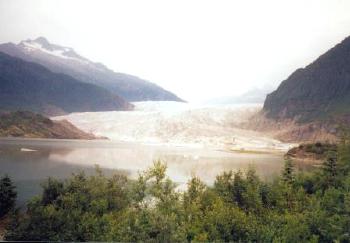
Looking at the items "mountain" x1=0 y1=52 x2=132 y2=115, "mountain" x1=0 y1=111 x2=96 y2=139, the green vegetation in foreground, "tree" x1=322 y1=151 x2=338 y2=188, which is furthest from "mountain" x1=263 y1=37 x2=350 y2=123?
the green vegetation in foreground


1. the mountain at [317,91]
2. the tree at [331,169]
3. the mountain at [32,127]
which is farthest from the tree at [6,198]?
the mountain at [317,91]

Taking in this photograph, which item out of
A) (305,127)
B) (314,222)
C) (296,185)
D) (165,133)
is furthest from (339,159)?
(305,127)

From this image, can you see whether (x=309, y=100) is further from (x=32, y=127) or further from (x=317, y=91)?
(x=32, y=127)

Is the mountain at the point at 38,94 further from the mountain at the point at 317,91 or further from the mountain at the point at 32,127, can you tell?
the mountain at the point at 317,91

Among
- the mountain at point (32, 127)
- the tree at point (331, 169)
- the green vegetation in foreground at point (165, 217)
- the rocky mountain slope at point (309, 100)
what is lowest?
the green vegetation in foreground at point (165, 217)

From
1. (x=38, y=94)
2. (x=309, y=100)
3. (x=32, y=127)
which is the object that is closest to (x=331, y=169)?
(x=32, y=127)

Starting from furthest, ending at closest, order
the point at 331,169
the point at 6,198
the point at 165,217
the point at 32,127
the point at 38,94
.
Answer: the point at 38,94
the point at 32,127
the point at 331,169
the point at 6,198
the point at 165,217

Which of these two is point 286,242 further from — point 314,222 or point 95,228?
point 95,228
